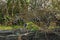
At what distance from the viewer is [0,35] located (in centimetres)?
417

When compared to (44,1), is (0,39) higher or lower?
lower

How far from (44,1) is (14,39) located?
102cm

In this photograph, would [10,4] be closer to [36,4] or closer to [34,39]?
[36,4]

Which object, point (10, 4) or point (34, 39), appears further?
point (10, 4)

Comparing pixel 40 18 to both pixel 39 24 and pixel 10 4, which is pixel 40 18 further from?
pixel 10 4

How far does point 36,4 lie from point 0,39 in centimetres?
106

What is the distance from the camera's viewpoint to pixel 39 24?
14.3 feet

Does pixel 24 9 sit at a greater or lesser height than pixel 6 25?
greater

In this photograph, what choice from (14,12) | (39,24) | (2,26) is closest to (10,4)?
(14,12)

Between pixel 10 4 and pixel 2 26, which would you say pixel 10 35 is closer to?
pixel 2 26

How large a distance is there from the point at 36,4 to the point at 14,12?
503 millimetres

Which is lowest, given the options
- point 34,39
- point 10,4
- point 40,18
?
point 34,39

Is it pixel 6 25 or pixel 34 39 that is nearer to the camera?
pixel 34 39

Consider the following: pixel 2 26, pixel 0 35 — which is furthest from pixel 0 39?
pixel 2 26
